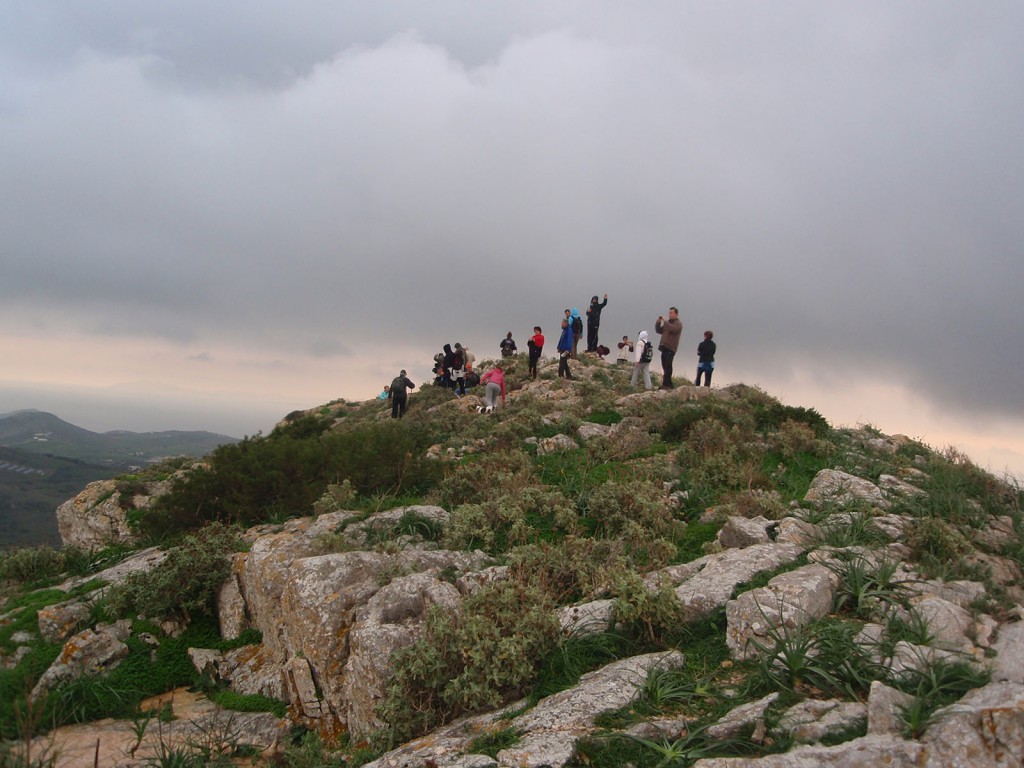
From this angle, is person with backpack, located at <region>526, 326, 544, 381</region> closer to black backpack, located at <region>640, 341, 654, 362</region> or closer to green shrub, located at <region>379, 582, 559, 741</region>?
black backpack, located at <region>640, 341, 654, 362</region>

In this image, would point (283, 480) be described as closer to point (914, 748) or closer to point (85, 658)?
point (85, 658)

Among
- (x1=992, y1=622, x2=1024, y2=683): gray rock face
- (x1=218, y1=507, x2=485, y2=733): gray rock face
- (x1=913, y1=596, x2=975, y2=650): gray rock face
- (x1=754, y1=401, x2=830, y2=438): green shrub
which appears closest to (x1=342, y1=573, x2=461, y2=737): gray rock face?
(x1=218, y1=507, x2=485, y2=733): gray rock face

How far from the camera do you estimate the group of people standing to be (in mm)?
20797

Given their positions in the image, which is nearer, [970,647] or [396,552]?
[970,647]

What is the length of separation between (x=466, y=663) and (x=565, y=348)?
20.6 meters

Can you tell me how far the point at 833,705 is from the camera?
4.26 metres

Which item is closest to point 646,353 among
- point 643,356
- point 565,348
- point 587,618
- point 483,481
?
point 643,356

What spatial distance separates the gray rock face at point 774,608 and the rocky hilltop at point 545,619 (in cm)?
3

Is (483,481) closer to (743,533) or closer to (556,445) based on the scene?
(556,445)

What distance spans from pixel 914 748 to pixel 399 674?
4101 millimetres

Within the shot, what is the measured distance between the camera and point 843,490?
9297 mm

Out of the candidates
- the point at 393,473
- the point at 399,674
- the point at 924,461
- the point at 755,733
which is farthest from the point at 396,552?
the point at 924,461

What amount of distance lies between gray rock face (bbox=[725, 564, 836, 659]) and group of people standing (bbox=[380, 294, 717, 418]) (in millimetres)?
14777

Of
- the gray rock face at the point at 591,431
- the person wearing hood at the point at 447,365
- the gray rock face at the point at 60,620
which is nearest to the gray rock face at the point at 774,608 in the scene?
the gray rock face at the point at 60,620
